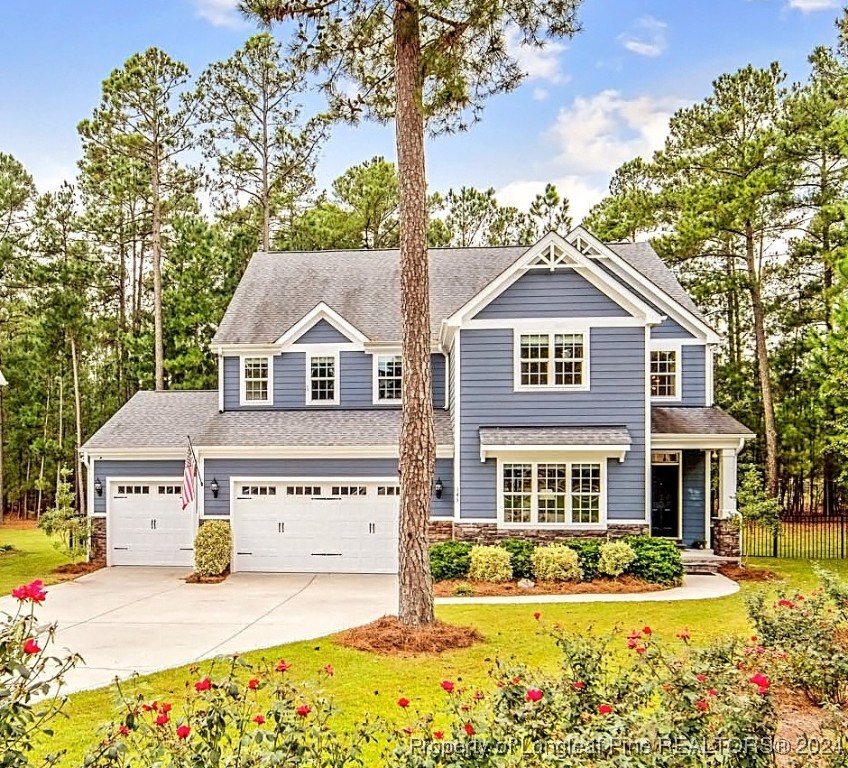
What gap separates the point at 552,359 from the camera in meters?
15.3

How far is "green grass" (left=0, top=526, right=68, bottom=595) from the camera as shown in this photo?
1553cm

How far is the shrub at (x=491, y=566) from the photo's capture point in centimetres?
1407

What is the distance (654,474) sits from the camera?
17625 millimetres

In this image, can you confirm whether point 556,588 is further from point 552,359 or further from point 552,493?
point 552,359

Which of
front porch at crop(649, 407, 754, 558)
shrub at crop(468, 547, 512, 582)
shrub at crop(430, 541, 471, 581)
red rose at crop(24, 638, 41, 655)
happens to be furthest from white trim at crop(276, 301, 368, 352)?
red rose at crop(24, 638, 41, 655)

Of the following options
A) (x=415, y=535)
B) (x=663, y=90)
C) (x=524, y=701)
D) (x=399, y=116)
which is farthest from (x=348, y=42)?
(x=663, y=90)

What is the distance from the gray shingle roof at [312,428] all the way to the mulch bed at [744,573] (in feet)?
21.8

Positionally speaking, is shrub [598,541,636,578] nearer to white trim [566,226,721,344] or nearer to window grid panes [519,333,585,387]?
window grid panes [519,333,585,387]

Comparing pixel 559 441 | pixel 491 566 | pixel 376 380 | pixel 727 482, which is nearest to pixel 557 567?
pixel 491 566

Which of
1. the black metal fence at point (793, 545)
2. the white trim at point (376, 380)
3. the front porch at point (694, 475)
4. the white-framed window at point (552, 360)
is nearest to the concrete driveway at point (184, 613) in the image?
the white trim at point (376, 380)

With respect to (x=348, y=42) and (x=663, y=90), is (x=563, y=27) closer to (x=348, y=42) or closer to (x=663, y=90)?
(x=348, y=42)

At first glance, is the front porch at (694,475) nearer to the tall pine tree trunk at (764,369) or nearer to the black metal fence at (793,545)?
the black metal fence at (793,545)

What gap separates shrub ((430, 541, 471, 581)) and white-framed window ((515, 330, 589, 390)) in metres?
3.72

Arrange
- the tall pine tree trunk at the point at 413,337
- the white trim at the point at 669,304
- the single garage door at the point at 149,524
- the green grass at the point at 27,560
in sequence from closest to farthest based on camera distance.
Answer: the tall pine tree trunk at the point at 413,337, the green grass at the point at 27,560, the white trim at the point at 669,304, the single garage door at the point at 149,524
